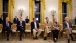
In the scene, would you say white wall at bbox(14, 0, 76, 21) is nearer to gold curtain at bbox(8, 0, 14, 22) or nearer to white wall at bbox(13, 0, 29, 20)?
white wall at bbox(13, 0, 29, 20)

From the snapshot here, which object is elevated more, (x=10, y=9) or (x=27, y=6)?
(x=27, y=6)

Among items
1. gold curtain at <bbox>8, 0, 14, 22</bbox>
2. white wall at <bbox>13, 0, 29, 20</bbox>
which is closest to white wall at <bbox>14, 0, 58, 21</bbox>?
white wall at <bbox>13, 0, 29, 20</bbox>

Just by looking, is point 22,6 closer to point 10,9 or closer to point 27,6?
point 27,6

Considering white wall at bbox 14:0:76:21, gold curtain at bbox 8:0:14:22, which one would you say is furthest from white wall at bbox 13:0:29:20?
gold curtain at bbox 8:0:14:22

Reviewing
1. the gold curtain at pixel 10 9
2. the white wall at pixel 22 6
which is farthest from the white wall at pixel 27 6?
the gold curtain at pixel 10 9

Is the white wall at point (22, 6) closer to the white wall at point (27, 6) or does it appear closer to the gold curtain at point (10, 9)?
the white wall at point (27, 6)

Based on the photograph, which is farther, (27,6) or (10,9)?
(27,6)

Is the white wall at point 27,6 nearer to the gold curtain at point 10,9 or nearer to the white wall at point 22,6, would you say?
the white wall at point 22,6

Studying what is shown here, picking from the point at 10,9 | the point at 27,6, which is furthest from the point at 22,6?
the point at 10,9

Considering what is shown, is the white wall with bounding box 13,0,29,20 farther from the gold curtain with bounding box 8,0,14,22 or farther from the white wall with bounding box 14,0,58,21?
the gold curtain with bounding box 8,0,14,22

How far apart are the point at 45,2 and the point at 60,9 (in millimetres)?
1490

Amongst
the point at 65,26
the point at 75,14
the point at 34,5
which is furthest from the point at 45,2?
the point at 65,26

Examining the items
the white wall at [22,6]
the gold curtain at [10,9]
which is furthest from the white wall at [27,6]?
the gold curtain at [10,9]

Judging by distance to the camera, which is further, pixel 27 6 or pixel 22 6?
pixel 27 6
